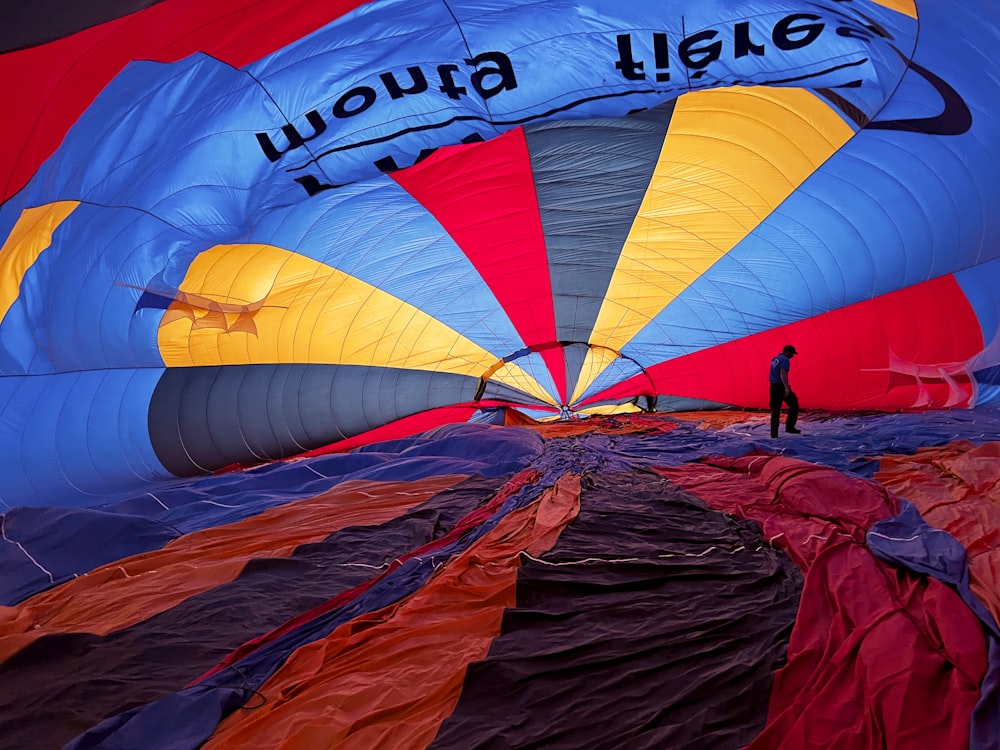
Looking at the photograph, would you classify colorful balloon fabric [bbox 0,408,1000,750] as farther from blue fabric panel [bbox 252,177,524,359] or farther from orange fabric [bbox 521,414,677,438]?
orange fabric [bbox 521,414,677,438]

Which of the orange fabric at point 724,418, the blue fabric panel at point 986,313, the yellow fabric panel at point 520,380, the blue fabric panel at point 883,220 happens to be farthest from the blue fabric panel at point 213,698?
the yellow fabric panel at point 520,380

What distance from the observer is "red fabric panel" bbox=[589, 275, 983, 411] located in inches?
221

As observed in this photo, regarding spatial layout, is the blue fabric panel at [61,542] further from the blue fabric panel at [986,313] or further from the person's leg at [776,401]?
the blue fabric panel at [986,313]

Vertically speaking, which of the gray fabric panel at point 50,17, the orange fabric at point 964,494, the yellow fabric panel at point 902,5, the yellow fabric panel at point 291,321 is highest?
the yellow fabric panel at point 902,5

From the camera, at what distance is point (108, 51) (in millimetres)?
2373

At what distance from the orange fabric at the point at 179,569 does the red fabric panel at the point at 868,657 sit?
4.89 ft

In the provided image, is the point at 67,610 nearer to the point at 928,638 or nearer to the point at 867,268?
the point at 928,638

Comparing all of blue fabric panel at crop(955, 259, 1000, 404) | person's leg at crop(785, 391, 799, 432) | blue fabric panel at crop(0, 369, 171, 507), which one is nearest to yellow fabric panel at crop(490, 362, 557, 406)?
person's leg at crop(785, 391, 799, 432)

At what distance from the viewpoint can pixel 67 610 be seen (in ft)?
5.74

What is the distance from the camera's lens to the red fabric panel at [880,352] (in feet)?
18.4

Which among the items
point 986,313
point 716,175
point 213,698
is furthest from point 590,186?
point 213,698

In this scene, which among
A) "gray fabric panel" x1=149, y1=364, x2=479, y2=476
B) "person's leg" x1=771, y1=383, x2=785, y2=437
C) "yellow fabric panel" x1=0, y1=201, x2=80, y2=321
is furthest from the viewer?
"gray fabric panel" x1=149, y1=364, x2=479, y2=476

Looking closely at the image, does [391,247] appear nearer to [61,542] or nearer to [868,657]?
[61,542]

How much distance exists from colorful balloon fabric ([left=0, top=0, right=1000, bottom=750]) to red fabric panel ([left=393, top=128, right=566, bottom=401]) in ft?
0.12
